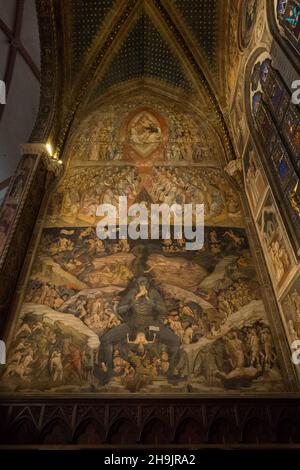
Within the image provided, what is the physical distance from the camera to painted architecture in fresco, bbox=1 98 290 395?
21.3 ft

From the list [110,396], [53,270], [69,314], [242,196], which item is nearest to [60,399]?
[110,396]

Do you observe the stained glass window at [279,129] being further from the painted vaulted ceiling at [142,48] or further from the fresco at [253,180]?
the painted vaulted ceiling at [142,48]

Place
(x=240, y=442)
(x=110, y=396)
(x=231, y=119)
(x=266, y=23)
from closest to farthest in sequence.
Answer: (x=240, y=442) → (x=110, y=396) → (x=266, y=23) → (x=231, y=119)

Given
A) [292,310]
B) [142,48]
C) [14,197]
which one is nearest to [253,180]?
[292,310]

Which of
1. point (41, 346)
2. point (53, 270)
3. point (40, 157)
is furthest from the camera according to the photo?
point (40, 157)

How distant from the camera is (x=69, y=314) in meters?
7.30

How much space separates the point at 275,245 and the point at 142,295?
2976mm

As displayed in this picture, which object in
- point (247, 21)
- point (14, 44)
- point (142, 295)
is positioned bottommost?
point (142, 295)

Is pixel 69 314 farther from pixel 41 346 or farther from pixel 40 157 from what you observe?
pixel 40 157

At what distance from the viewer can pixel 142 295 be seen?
7.61 m

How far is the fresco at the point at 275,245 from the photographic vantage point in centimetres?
700

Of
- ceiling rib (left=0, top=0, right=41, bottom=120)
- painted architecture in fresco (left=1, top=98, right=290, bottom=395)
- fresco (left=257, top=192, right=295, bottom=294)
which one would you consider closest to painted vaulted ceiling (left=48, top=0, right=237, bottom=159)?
ceiling rib (left=0, top=0, right=41, bottom=120)

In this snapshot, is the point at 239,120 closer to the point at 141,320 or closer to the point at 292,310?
the point at 292,310

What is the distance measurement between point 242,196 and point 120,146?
12.7 feet
